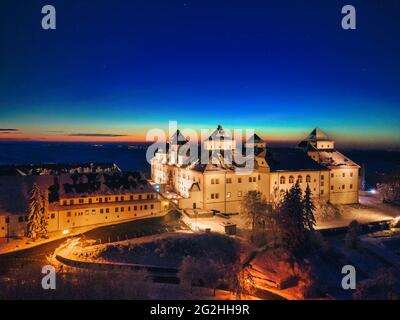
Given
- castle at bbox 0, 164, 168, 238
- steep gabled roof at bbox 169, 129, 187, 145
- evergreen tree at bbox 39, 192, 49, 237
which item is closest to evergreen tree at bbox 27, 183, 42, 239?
evergreen tree at bbox 39, 192, 49, 237

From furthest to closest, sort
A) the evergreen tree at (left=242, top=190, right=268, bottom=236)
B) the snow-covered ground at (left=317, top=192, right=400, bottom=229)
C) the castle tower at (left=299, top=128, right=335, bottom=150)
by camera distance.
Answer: the castle tower at (left=299, top=128, right=335, bottom=150)
the snow-covered ground at (left=317, top=192, right=400, bottom=229)
the evergreen tree at (left=242, top=190, right=268, bottom=236)

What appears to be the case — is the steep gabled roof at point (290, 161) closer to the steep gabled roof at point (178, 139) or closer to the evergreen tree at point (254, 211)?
the evergreen tree at point (254, 211)

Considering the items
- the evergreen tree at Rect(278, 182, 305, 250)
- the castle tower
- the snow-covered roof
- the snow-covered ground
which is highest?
the castle tower

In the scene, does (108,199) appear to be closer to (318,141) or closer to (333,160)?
(333,160)

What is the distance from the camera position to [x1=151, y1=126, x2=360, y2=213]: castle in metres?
59.3

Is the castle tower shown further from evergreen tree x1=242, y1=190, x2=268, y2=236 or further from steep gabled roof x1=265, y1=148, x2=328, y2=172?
evergreen tree x1=242, y1=190, x2=268, y2=236

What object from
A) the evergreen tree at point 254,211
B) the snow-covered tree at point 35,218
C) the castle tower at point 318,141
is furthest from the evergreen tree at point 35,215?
the castle tower at point 318,141

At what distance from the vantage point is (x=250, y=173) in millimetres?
61500

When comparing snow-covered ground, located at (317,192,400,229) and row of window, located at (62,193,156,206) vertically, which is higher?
row of window, located at (62,193,156,206)

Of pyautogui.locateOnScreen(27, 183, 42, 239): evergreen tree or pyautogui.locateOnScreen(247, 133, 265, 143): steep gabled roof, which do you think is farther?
pyautogui.locateOnScreen(247, 133, 265, 143): steep gabled roof

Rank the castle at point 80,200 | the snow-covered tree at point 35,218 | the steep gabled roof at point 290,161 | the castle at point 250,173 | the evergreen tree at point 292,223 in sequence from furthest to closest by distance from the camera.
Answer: the steep gabled roof at point 290,161 < the castle at point 250,173 < the castle at point 80,200 < the snow-covered tree at point 35,218 < the evergreen tree at point 292,223

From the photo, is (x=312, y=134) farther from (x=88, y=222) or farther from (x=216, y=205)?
(x=88, y=222)

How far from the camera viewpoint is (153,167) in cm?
8338

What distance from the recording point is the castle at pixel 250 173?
194 ft
